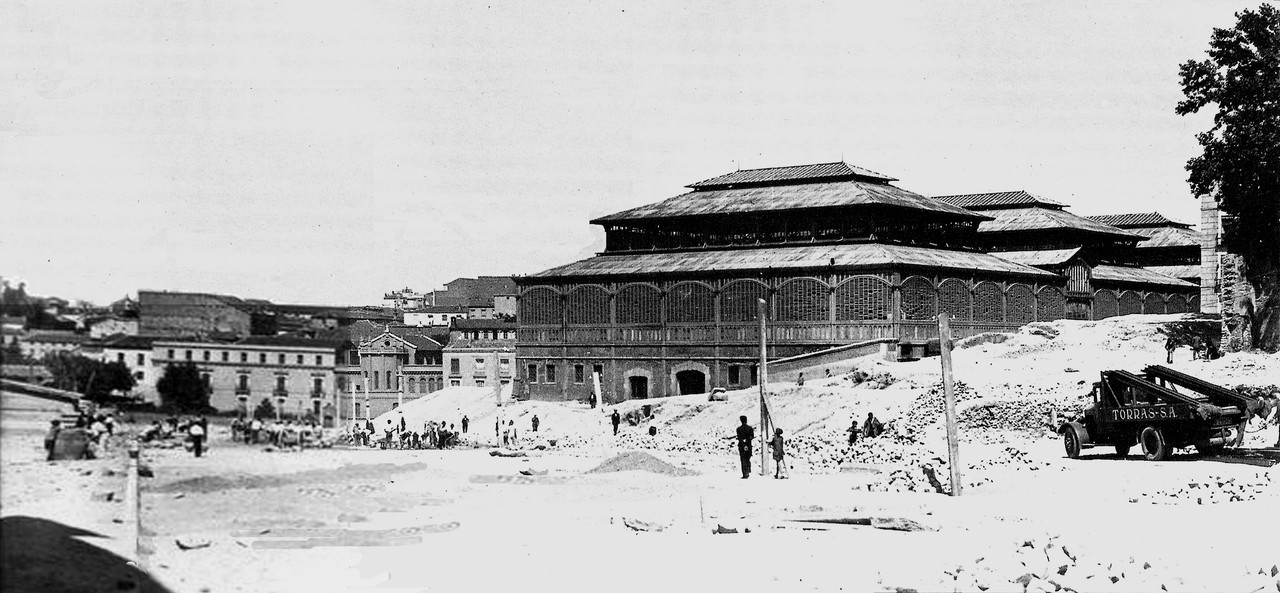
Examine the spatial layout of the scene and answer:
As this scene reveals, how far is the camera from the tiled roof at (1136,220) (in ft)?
361

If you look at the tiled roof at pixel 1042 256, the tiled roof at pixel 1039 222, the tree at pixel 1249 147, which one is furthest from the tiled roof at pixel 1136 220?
the tree at pixel 1249 147

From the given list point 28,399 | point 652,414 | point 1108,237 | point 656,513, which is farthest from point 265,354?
point 1108,237

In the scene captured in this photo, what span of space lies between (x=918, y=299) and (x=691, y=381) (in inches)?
455

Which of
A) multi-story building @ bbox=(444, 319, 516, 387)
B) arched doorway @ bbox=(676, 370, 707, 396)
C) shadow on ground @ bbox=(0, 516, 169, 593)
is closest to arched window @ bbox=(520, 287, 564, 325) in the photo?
arched doorway @ bbox=(676, 370, 707, 396)

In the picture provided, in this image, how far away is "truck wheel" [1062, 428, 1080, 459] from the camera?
3625 cm

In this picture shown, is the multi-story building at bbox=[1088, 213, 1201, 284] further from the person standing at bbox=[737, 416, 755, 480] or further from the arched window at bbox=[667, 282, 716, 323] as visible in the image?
the person standing at bbox=[737, 416, 755, 480]

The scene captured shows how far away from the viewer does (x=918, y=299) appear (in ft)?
218

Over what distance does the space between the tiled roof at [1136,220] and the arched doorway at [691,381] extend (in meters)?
48.7

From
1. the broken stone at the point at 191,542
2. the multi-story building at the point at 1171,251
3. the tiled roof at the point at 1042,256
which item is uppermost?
the multi-story building at the point at 1171,251

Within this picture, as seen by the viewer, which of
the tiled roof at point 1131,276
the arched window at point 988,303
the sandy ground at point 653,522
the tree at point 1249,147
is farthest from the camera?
the tiled roof at point 1131,276

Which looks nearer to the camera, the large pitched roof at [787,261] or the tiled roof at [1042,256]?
the large pitched roof at [787,261]

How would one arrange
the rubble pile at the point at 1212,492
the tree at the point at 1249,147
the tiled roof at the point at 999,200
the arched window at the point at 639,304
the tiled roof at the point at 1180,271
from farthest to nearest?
the tiled roof at the point at 1180,271 → the tiled roof at the point at 999,200 → the arched window at the point at 639,304 → the tree at the point at 1249,147 → the rubble pile at the point at 1212,492

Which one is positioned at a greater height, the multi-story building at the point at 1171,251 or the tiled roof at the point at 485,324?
the multi-story building at the point at 1171,251

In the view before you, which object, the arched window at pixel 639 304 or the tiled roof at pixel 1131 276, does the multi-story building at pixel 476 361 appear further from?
the tiled roof at pixel 1131 276
